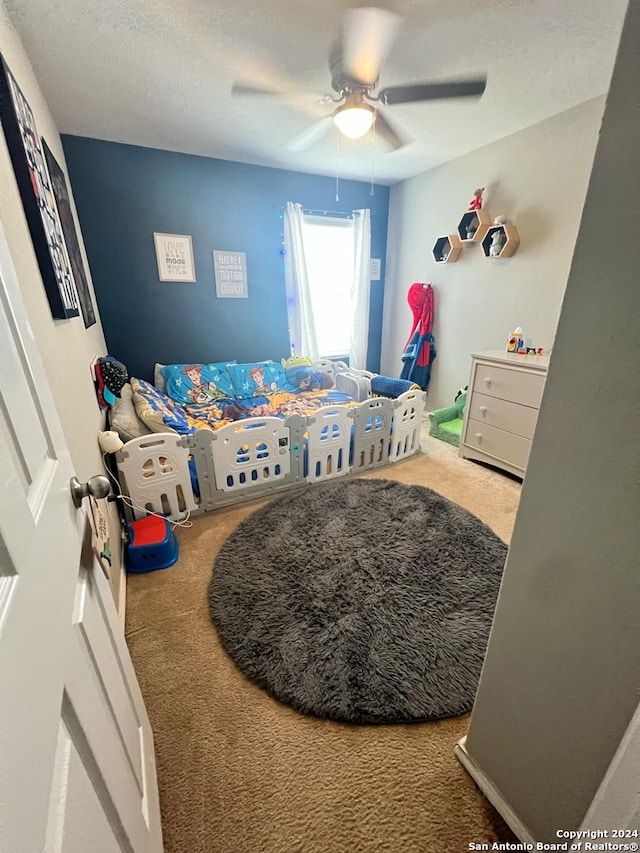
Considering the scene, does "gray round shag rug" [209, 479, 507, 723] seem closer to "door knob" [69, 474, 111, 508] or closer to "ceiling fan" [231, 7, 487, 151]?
"door knob" [69, 474, 111, 508]

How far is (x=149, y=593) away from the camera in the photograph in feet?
5.43

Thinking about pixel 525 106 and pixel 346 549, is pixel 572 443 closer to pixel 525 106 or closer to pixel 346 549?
pixel 346 549

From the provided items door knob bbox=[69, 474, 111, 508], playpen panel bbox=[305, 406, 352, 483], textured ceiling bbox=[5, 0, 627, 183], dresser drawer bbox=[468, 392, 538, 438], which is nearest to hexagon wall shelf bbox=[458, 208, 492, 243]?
textured ceiling bbox=[5, 0, 627, 183]

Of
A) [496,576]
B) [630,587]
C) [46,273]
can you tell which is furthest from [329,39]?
[496,576]

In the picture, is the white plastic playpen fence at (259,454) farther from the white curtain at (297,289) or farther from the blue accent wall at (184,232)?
the blue accent wall at (184,232)

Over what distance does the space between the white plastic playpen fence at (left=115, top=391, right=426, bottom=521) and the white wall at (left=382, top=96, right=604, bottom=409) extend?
1039 millimetres

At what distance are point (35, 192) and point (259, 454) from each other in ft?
5.28

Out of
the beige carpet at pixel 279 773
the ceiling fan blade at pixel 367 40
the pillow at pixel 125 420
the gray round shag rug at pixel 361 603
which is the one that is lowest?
the beige carpet at pixel 279 773

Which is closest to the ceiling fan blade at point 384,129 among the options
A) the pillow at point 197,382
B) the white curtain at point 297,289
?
the white curtain at point 297,289

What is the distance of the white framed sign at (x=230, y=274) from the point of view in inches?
132

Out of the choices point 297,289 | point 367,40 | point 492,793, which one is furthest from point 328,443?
point 367,40

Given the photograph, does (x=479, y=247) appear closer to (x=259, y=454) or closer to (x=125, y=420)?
(x=259, y=454)

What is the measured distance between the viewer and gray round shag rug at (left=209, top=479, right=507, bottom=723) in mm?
1251

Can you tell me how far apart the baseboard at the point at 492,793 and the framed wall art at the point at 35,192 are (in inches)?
78.6
